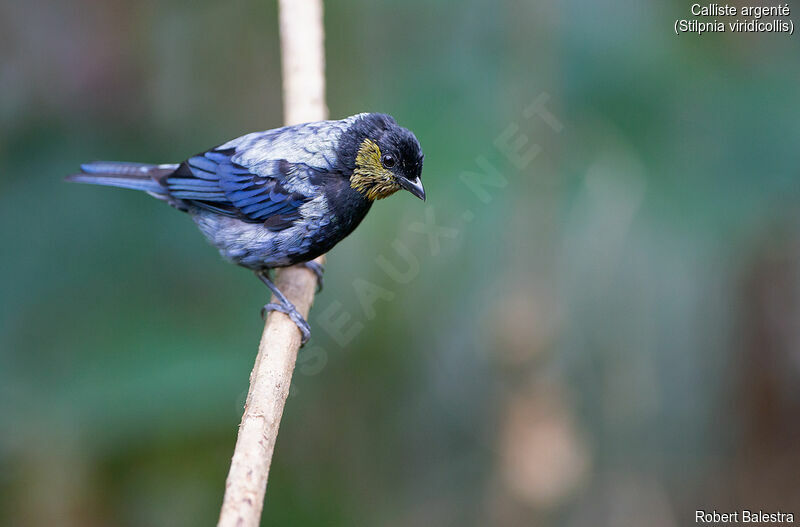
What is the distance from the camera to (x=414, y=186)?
3.58 metres

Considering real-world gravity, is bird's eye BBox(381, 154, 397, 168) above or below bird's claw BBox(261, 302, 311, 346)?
above

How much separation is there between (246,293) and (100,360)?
36.9 inches

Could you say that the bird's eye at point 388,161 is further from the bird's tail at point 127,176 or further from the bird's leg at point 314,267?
the bird's tail at point 127,176

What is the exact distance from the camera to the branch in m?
2.03

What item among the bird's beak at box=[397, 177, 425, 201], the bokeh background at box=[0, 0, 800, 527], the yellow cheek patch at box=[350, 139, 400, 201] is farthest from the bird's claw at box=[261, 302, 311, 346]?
the bokeh background at box=[0, 0, 800, 527]

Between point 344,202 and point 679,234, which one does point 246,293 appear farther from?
point 679,234

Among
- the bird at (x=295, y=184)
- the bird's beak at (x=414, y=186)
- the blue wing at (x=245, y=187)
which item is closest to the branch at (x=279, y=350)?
the bird at (x=295, y=184)

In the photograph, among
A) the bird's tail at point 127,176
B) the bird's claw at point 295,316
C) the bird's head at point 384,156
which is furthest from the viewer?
the bird's tail at point 127,176

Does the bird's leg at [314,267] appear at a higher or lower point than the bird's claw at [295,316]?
higher

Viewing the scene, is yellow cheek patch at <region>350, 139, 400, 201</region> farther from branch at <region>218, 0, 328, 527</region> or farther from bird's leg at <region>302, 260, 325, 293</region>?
bird's leg at <region>302, 260, 325, 293</region>

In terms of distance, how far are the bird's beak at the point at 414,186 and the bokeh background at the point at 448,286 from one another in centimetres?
Answer: 116

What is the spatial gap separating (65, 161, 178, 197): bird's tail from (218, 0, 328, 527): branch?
760 millimetres

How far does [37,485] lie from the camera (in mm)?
4301

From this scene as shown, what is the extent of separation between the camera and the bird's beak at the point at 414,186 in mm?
3576
